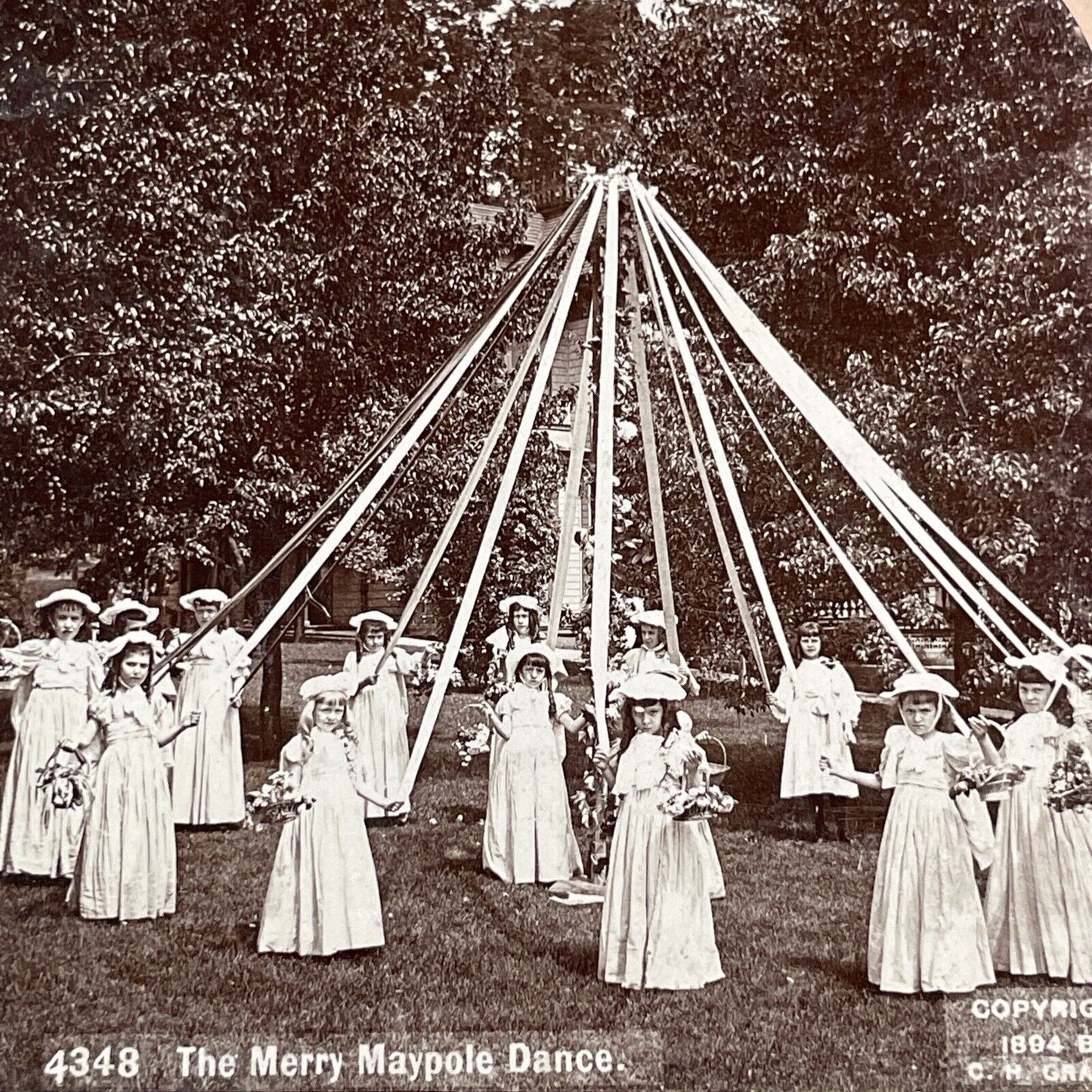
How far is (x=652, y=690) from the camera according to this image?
11.1 feet

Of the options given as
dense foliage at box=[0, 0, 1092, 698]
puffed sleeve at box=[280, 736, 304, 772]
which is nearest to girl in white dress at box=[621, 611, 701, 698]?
dense foliage at box=[0, 0, 1092, 698]

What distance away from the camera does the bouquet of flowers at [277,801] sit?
11.4ft

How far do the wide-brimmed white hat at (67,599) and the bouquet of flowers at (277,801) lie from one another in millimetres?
1217

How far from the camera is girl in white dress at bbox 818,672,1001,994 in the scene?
10.7 ft

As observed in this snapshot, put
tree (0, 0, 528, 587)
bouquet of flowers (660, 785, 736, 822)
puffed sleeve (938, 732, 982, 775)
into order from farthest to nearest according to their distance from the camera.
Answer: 1. tree (0, 0, 528, 587)
2. puffed sleeve (938, 732, 982, 775)
3. bouquet of flowers (660, 785, 736, 822)

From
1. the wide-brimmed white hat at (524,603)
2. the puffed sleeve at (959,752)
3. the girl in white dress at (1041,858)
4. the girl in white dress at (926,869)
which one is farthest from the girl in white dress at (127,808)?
the girl in white dress at (1041,858)

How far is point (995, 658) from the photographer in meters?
4.77

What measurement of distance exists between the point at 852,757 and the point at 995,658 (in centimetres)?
134

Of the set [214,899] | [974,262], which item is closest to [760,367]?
[974,262]

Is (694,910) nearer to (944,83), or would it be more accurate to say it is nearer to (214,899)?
(214,899)

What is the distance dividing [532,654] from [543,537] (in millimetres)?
876

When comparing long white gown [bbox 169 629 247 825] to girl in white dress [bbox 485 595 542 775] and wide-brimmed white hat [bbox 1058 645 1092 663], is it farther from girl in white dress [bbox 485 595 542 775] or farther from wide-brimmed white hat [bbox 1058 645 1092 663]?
wide-brimmed white hat [bbox 1058 645 1092 663]

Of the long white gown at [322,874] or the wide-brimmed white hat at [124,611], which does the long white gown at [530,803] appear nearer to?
the long white gown at [322,874]

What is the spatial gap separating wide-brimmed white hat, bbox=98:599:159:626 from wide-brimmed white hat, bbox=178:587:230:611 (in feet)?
1.06
